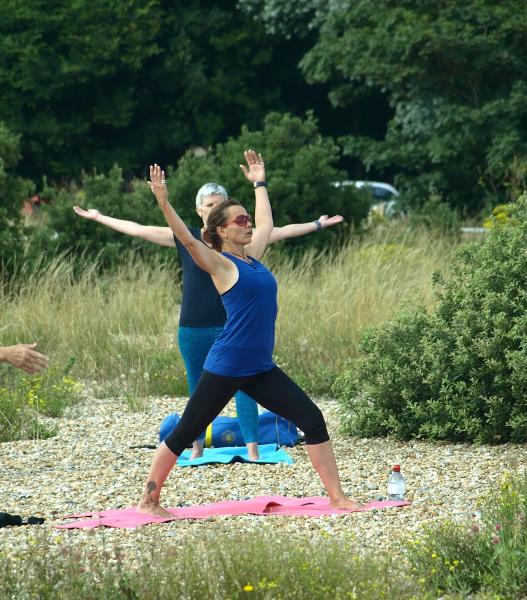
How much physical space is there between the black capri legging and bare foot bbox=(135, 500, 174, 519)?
0.93 feet

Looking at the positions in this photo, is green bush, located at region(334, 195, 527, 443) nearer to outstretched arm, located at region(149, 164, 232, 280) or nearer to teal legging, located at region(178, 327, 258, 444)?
teal legging, located at region(178, 327, 258, 444)

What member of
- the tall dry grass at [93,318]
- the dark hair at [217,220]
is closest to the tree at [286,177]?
the tall dry grass at [93,318]

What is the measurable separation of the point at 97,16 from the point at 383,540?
27899 mm

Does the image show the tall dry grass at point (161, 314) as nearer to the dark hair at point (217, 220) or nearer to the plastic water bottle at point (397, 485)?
the plastic water bottle at point (397, 485)

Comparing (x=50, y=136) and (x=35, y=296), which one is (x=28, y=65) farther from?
(x=35, y=296)

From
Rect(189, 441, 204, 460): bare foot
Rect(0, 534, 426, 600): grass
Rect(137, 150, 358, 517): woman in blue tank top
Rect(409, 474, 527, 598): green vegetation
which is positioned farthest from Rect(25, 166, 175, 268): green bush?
Rect(0, 534, 426, 600): grass

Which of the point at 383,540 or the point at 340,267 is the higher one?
the point at 383,540

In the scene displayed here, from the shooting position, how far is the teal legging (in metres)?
7.62

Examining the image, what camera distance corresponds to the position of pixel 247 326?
597 centimetres

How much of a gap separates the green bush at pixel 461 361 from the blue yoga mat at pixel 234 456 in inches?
25.9

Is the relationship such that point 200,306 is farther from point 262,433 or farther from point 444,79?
point 444,79

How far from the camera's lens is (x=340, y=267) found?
43.4 feet

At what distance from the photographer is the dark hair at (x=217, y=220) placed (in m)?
6.17

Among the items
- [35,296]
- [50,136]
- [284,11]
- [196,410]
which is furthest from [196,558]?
[50,136]
